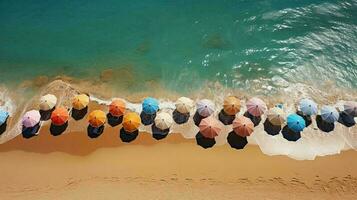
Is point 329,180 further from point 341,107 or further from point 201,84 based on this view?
point 201,84

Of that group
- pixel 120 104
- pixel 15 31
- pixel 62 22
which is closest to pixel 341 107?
pixel 120 104

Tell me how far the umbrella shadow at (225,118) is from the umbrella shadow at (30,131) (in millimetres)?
11822

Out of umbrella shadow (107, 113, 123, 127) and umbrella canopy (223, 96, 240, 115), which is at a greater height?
umbrella canopy (223, 96, 240, 115)

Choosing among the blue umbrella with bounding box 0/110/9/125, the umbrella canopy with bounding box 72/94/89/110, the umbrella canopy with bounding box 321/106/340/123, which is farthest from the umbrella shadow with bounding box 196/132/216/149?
the blue umbrella with bounding box 0/110/9/125

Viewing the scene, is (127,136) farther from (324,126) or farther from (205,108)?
(324,126)

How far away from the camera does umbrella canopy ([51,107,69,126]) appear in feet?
77.9

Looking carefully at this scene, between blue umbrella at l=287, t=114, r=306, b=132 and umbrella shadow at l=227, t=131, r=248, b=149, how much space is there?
9.64 ft

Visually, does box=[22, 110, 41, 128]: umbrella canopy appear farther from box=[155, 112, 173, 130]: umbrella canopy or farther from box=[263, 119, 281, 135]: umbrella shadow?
box=[263, 119, 281, 135]: umbrella shadow

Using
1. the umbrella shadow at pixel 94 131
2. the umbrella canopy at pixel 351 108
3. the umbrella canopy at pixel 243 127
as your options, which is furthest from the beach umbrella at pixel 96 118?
the umbrella canopy at pixel 351 108

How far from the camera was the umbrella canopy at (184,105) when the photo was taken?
24.2m

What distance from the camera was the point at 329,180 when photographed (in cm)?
2234

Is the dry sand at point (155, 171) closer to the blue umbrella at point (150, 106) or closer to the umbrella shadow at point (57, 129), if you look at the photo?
the umbrella shadow at point (57, 129)

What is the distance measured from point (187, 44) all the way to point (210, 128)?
864cm

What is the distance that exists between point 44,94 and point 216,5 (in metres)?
15.3
